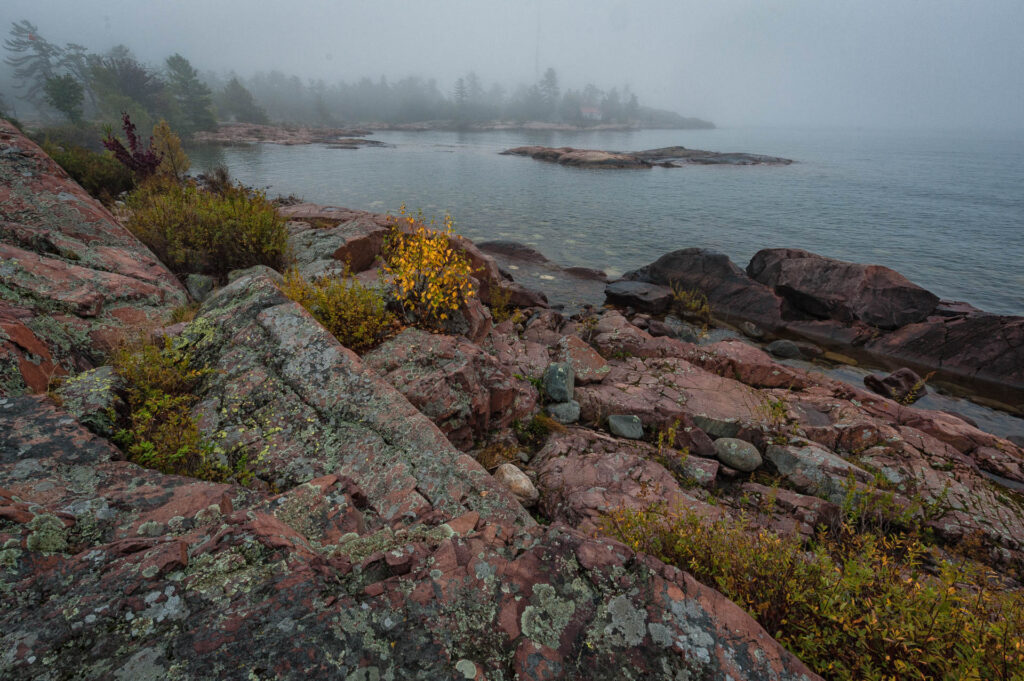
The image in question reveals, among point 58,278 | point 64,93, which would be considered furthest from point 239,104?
point 58,278

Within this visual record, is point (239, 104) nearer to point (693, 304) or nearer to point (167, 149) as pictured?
point (167, 149)

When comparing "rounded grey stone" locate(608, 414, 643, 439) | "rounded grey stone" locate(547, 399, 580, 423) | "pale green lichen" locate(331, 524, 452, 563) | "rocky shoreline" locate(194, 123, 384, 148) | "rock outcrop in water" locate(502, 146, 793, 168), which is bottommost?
"rounded grey stone" locate(608, 414, 643, 439)

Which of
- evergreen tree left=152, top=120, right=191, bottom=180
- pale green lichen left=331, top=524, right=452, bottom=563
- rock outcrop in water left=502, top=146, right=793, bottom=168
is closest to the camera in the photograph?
pale green lichen left=331, top=524, right=452, bottom=563

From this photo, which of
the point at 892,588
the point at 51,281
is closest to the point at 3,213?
the point at 51,281

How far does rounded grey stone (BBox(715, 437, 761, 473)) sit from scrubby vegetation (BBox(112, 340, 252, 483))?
792cm

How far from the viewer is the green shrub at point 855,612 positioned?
114 inches

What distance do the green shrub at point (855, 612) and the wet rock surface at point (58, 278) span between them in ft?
22.6

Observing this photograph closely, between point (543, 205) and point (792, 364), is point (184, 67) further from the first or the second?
point (792, 364)

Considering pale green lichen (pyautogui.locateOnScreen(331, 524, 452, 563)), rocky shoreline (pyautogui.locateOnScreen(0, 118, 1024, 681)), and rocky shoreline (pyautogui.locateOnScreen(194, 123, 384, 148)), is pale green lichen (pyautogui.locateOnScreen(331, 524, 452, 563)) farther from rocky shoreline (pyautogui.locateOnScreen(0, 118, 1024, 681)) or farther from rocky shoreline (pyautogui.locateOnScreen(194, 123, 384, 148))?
rocky shoreline (pyautogui.locateOnScreen(194, 123, 384, 148))

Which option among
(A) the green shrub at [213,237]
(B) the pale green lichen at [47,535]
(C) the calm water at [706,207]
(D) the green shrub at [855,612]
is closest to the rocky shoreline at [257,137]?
(C) the calm water at [706,207]

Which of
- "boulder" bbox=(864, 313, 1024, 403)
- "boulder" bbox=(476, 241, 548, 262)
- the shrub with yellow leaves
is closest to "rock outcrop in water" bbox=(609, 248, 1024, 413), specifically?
"boulder" bbox=(864, 313, 1024, 403)

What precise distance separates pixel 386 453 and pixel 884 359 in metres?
20.4

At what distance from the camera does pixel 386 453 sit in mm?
4691

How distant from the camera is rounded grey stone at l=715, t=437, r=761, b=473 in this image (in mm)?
8023
